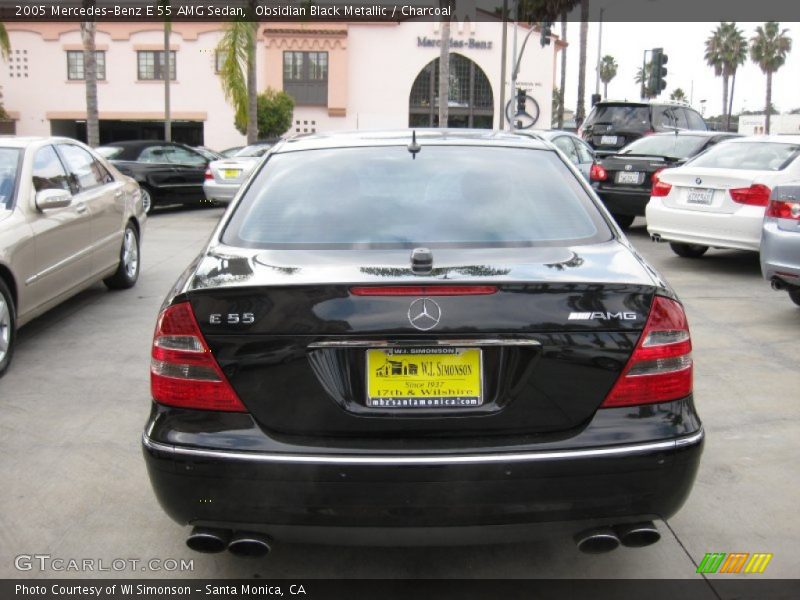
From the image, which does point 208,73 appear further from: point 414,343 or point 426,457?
point 426,457

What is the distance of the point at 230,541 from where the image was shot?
9.37 ft

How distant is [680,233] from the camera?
33.4ft

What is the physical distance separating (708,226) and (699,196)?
383mm

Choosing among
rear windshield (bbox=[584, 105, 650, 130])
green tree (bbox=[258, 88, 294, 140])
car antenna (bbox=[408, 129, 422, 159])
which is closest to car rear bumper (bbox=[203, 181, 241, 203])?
rear windshield (bbox=[584, 105, 650, 130])

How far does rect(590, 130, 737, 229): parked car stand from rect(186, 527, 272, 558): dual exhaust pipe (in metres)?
10.8

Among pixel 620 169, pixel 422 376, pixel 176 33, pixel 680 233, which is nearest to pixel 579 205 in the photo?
pixel 422 376

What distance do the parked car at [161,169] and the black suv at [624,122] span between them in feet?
25.4

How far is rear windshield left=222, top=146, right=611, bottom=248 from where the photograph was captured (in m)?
3.31

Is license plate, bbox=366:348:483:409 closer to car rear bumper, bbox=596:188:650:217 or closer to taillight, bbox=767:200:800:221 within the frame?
taillight, bbox=767:200:800:221

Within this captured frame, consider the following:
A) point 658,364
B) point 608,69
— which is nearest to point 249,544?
point 658,364

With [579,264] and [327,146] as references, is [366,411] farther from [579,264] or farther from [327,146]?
[327,146]

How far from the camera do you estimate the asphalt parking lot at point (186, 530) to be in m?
3.45

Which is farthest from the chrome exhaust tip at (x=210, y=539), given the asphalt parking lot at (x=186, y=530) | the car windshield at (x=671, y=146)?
the car windshield at (x=671, y=146)

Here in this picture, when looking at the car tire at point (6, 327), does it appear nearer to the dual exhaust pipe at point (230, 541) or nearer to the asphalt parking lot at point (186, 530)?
the asphalt parking lot at point (186, 530)
